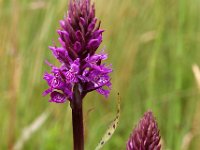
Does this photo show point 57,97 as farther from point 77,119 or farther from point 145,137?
point 145,137

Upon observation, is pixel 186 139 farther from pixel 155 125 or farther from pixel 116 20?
pixel 155 125

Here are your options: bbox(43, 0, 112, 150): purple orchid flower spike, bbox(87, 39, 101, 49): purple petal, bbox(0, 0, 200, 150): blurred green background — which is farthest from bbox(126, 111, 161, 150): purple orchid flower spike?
bbox(0, 0, 200, 150): blurred green background

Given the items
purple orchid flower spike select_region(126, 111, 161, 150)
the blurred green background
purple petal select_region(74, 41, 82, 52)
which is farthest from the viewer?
the blurred green background

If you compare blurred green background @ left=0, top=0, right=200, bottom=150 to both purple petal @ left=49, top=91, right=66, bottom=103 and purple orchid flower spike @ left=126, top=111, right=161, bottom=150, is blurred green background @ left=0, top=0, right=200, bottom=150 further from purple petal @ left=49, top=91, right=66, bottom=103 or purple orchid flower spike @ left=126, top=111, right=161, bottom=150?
purple petal @ left=49, top=91, right=66, bottom=103

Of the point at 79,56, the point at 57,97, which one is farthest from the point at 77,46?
the point at 57,97

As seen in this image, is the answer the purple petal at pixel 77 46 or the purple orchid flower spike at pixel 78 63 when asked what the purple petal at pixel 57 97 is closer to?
the purple orchid flower spike at pixel 78 63

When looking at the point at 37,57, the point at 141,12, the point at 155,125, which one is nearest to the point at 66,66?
the point at 155,125

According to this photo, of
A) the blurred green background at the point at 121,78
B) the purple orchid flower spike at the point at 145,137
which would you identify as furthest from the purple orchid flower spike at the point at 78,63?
the blurred green background at the point at 121,78
